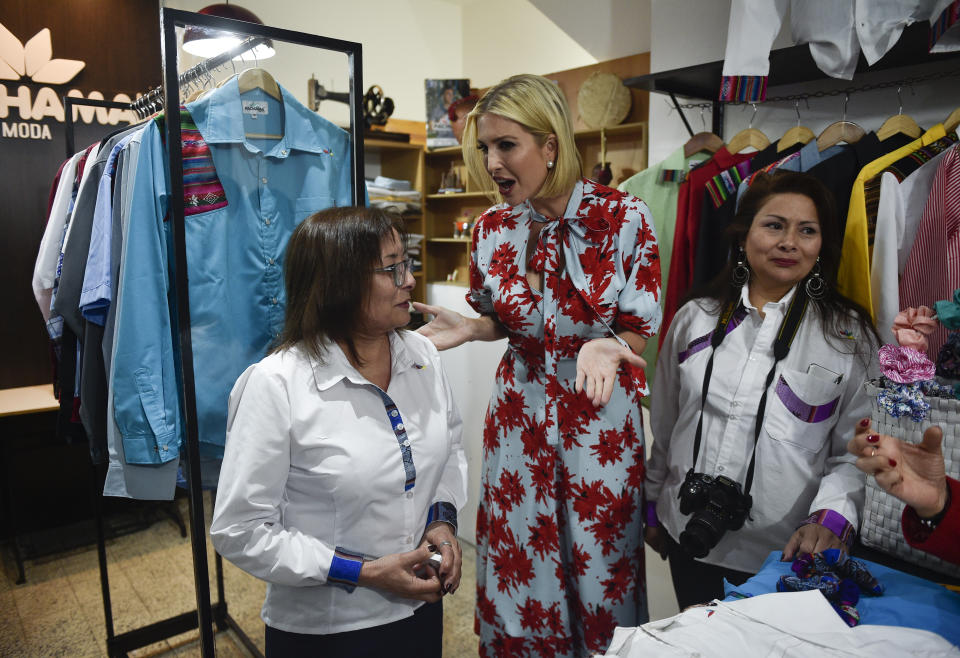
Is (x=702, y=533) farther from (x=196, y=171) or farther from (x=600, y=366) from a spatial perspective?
(x=196, y=171)

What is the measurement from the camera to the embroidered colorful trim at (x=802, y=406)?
152 centimetres

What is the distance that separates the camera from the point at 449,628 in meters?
2.82

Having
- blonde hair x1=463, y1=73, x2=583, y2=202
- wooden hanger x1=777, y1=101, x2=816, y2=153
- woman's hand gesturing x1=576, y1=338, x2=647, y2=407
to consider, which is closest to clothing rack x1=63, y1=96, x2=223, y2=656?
blonde hair x1=463, y1=73, x2=583, y2=202

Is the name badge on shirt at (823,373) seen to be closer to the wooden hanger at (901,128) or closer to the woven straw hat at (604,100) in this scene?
the wooden hanger at (901,128)

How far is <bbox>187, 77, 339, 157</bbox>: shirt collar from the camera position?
1.70 m

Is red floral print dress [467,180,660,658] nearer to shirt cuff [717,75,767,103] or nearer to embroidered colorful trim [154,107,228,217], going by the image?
shirt cuff [717,75,767,103]

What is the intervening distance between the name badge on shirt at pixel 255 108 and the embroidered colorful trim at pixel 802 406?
5.07 ft

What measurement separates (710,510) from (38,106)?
3953mm

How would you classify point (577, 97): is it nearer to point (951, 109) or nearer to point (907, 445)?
point (951, 109)

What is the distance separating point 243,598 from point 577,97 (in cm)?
348

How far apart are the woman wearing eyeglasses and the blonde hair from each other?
46 cm

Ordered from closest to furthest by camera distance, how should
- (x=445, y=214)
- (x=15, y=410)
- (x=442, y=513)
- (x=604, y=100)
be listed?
(x=442, y=513)
(x=15, y=410)
(x=604, y=100)
(x=445, y=214)

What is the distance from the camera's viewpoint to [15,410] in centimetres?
299

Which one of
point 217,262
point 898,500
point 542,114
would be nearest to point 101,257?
point 217,262
